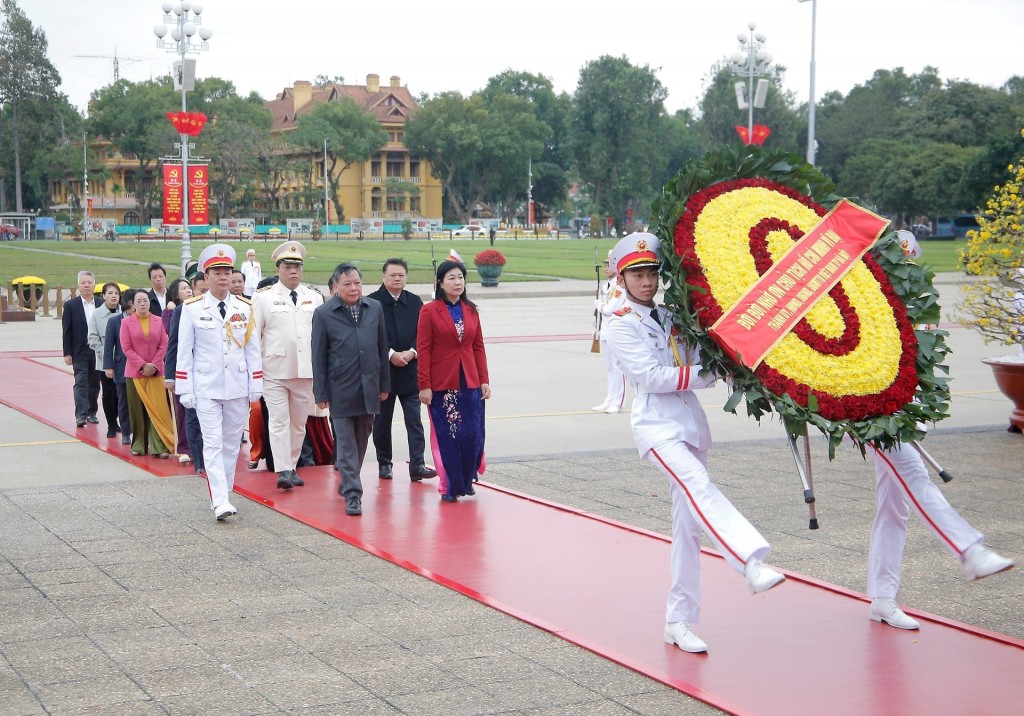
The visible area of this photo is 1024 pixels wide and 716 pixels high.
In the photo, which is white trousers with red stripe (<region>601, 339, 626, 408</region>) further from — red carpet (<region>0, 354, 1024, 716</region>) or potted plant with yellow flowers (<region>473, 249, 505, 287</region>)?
potted plant with yellow flowers (<region>473, 249, 505, 287</region>)

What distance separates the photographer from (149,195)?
4067 inches

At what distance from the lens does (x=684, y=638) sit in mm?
5656

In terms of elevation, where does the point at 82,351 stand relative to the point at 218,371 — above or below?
below

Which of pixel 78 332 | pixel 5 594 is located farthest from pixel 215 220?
pixel 5 594

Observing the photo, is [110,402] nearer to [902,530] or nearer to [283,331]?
[283,331]

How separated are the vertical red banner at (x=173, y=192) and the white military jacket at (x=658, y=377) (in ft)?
116

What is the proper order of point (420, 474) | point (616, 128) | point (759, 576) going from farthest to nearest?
point (616, 128), point (420, 474), point (759, 576)

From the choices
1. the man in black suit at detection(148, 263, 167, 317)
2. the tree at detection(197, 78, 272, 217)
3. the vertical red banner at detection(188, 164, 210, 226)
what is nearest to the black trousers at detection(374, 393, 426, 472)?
the man in black suit at detection(148, 263, 167, 317)

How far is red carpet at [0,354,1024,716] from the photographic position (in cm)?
511

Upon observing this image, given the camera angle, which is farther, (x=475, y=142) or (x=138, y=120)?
(x=475, y=142)

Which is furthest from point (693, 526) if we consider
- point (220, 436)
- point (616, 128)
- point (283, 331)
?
point (616, 128)

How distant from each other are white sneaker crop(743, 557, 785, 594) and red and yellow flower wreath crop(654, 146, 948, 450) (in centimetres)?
61

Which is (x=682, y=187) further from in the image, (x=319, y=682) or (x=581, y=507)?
(x=581, y=507)

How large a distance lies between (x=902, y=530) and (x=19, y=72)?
345ft
